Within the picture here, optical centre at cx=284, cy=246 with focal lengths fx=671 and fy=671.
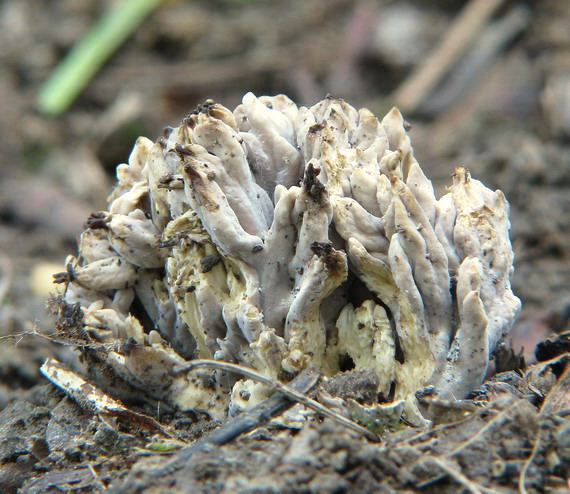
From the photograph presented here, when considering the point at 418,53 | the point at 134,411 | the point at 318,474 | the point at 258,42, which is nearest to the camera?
the point at 318,474

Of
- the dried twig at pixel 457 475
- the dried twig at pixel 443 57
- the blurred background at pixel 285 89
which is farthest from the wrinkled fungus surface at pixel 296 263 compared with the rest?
the dried twig at pixel 443 57

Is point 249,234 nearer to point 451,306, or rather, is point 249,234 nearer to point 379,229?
point 379,229

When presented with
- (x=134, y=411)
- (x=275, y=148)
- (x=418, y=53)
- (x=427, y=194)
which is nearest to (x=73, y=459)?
(x=134, y=411)

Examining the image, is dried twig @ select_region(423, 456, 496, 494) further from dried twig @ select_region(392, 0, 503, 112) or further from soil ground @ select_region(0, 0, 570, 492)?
dried twig @ select_region(392, 0, 503, 112)

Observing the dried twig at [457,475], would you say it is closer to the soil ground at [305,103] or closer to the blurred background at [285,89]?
the soil ground at [305,103]

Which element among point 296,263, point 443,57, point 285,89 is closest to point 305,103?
point 285,89

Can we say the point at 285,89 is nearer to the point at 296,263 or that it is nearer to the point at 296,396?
the point at 296,263

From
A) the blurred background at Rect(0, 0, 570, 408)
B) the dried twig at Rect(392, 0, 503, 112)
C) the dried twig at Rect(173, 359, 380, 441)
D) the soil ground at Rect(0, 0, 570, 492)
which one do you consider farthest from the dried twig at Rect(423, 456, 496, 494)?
the dried twig at Rect(392, 0, 503, 112)
